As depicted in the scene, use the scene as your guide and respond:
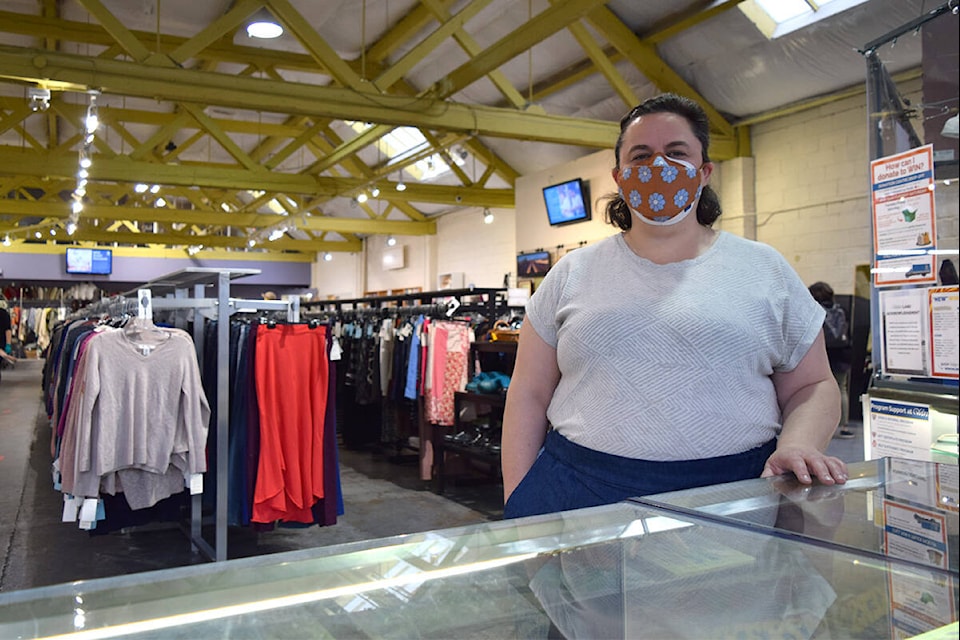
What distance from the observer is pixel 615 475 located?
1.55 m

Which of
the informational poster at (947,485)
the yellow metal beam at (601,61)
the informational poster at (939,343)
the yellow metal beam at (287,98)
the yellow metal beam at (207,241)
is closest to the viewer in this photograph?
the informational poster at (947,485)

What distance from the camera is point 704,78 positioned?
30.4 feet

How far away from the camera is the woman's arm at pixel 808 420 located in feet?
4.58

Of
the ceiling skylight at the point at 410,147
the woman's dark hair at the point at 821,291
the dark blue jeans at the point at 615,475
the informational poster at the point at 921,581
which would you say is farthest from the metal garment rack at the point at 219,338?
the ceiling skylight at the point at 410,147

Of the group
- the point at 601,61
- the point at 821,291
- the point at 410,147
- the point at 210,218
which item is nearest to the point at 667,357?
the point at 821,291

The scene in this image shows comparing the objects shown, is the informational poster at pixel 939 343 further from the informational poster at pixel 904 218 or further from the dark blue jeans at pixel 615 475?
the dark blue jeans at pixel 615 475

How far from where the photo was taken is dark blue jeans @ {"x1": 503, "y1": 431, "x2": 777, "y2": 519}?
1528 millimetres

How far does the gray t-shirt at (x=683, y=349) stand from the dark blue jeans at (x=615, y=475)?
0.02m

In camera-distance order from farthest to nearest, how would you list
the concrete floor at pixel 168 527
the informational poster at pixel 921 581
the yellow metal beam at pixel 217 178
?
the yellow metal beam at pixel 217 178, the concrete floor at pixel 168 527, the informational poster at pixel 921 581

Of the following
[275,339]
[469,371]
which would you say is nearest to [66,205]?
[469,371]

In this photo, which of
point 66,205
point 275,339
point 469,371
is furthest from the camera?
point 66,205

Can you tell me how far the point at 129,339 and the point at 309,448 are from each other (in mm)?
1072

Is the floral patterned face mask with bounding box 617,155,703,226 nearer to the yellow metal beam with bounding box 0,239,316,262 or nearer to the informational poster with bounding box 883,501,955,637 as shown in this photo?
the informational poster with bounding box 883,501,955,637

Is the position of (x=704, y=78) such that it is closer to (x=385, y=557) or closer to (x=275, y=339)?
(x=275, y=339)
